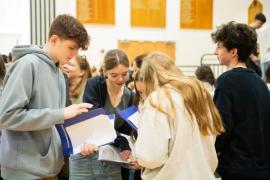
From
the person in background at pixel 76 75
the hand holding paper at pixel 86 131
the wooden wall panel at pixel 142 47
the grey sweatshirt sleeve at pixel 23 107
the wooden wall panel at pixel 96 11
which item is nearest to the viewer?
the grey sweatshirt sleeve at pixel 23 107

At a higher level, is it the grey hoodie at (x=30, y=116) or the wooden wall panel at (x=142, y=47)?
the wooden wall panel at (x=142, y=47)

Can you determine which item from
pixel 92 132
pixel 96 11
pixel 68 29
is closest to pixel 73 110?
pixel 92 132

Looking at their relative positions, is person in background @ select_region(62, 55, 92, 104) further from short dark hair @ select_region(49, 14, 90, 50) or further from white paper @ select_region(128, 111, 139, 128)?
short dark hair @ select_region(49, 14, 90, 50)

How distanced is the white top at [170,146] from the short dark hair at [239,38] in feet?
2.12

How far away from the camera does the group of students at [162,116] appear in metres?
1.81

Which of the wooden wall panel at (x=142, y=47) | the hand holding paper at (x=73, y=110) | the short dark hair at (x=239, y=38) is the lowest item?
the hand holding paper at (x=73, y=110)

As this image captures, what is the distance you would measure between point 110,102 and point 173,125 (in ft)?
2.95

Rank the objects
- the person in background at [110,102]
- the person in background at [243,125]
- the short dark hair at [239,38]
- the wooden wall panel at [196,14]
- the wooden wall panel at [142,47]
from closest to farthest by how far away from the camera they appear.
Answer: the person in background at [243,125] < the short dark hair at [239,38] < the person in background at [110,102] < the wooden wall panel at [142,47] < the wooden wall panel at [196,14]

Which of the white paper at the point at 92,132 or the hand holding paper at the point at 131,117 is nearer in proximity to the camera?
the white paper at the point at 92,132

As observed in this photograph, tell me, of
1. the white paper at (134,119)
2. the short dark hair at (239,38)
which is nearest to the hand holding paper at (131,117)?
the white paper at (134,119)

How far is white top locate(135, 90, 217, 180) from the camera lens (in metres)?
1.83

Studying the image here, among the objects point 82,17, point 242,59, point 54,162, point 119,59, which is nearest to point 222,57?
point 242,59

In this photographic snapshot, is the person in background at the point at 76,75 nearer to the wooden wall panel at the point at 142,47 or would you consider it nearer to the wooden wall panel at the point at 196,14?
the wooden wall panel at the point at 142,47

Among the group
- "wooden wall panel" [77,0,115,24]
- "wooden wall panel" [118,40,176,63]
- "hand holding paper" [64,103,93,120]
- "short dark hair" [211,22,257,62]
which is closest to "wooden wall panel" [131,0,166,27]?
"wooden wall panel" [118,40,176,63]
